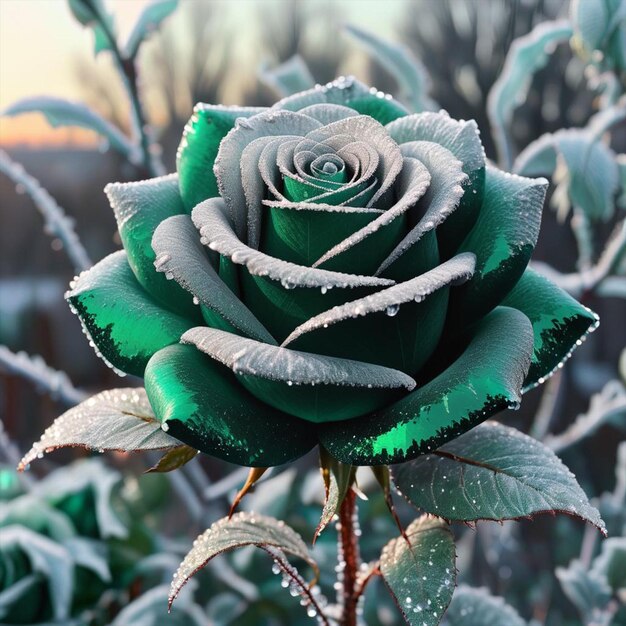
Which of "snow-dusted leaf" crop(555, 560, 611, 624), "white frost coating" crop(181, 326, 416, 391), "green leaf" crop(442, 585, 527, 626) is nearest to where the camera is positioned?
"white frost coating" crop(181, 326, 416, 391)

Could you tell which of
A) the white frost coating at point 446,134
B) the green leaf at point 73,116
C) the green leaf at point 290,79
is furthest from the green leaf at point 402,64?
the white frost coating at point 446,134

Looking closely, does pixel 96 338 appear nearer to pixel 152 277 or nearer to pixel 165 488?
pixel 152 277

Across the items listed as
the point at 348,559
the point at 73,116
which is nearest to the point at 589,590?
the point at 348,559

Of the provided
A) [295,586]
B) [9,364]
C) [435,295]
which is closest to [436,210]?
[435,295]

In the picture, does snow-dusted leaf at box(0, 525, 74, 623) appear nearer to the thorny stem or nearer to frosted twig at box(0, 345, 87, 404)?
frosted twig at box(0, 345, 87, 404)

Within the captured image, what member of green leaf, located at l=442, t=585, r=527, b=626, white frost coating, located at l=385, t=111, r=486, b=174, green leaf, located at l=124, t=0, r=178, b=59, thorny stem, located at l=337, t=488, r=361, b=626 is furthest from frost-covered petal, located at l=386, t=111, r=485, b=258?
green leaf, located at l=124, t=0, r=178, b=59

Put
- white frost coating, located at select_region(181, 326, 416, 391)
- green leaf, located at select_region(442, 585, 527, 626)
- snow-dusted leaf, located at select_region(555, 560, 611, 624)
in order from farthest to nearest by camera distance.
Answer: snow-dusted leaf, located at select_region(555, 560, 611, 624)
green leaf, located at select_region(442, 585, 527, 626)
white frost coating, located at select_region(181, 326, 416, 391)
